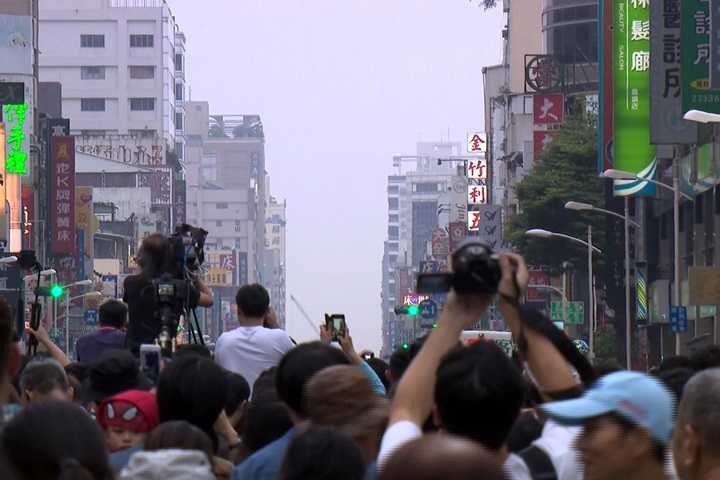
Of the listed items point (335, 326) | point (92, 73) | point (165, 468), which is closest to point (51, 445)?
point (165, 468)

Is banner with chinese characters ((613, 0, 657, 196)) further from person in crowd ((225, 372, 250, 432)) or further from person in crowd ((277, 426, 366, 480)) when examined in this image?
person in crowd ((277, 426, 366, 480))

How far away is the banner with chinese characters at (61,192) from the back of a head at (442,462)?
3411 inches

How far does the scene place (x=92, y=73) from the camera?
171125 mm

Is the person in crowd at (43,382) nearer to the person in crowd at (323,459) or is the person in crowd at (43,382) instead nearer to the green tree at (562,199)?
the person in crowd at (323,459)

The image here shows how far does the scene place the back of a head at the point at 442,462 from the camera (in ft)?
11.8

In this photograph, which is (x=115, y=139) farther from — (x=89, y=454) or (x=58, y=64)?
(x=89, y=454)

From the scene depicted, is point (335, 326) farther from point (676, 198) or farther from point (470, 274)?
point (676, 198)

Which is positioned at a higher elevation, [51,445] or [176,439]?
[51,445]

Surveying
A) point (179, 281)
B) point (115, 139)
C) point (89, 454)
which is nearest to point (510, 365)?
point (89, 454)

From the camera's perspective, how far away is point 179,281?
1091 cm

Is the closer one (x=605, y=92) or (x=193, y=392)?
(x=193, y=392)

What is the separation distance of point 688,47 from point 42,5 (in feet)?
479

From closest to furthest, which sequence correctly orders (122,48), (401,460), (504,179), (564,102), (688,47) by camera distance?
1. (401,460)
2. (688,47)
3. (564,102)
4. (504,179)
5. (122,48)

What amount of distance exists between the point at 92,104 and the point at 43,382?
535 feet
